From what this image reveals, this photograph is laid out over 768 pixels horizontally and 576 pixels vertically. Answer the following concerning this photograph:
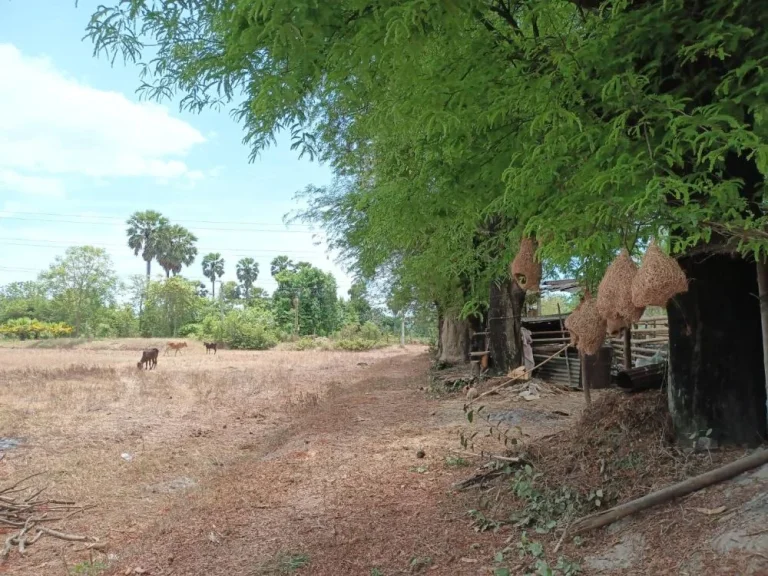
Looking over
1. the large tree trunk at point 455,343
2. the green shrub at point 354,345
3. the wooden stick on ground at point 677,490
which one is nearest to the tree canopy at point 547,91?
the wooden stick on ground at point 677,490

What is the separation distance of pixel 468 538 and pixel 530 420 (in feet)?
16.9

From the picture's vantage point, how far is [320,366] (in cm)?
2981

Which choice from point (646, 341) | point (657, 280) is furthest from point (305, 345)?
point (657, 280)

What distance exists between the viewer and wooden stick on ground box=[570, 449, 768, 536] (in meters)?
4.44

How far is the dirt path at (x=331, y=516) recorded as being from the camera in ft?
17.2

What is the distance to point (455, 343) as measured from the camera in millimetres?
20656

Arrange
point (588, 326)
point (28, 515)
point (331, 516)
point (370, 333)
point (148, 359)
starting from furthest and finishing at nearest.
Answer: point (370, 333)
point (148, 359)
point (28, 515)
point (331, 516)
point (588, 326)

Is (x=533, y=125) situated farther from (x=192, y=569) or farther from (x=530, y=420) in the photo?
(x=530, y=420)

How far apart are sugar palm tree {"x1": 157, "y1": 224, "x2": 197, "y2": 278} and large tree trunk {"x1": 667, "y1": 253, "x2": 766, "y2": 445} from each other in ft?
244

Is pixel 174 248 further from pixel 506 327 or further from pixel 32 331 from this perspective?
pixel 506 327

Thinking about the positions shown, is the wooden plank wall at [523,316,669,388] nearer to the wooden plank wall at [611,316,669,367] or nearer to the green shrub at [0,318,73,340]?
the wooden plank wall at [611,316,669,367]

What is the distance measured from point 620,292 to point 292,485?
5.30 m

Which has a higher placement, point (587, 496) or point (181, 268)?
point (181, 268)

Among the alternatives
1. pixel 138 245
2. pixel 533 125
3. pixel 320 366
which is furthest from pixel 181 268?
pixel 533 125
